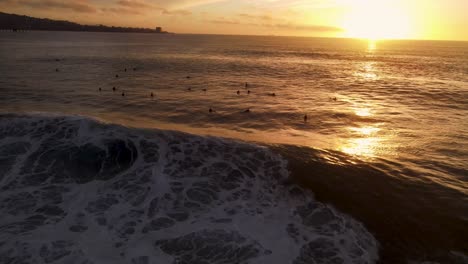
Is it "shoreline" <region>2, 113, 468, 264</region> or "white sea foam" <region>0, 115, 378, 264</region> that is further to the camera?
"shoreline" <region>2, 113, 468, 264</region>

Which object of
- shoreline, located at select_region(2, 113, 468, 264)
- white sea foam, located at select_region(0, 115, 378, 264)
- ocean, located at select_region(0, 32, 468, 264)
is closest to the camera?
white sea foam, located at select_region(0, 115, 378, 264)

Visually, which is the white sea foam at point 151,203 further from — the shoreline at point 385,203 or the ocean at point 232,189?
the shoreline at point 385,203

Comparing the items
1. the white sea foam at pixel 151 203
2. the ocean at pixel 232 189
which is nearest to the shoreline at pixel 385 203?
the ocean at pixel 232 189

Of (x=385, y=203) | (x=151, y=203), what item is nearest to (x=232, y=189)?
(x=151, y=203)

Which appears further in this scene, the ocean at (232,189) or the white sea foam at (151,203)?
the ocean at (232,189)

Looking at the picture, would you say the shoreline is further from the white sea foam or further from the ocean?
the white sea foam

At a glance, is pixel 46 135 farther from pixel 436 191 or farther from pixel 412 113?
pixel 412 113

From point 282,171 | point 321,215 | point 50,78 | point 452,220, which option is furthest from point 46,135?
point 50,78

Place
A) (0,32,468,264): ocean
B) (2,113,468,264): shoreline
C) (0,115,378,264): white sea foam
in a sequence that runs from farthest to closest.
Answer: (2,113,468,264): shoreline
(0,32,468,264): ocean
(0,115,378,264): white sea foam

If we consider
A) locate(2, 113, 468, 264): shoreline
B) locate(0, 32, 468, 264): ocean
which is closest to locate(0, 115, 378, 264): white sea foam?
locate(0, 32, 468, 264): ocean
